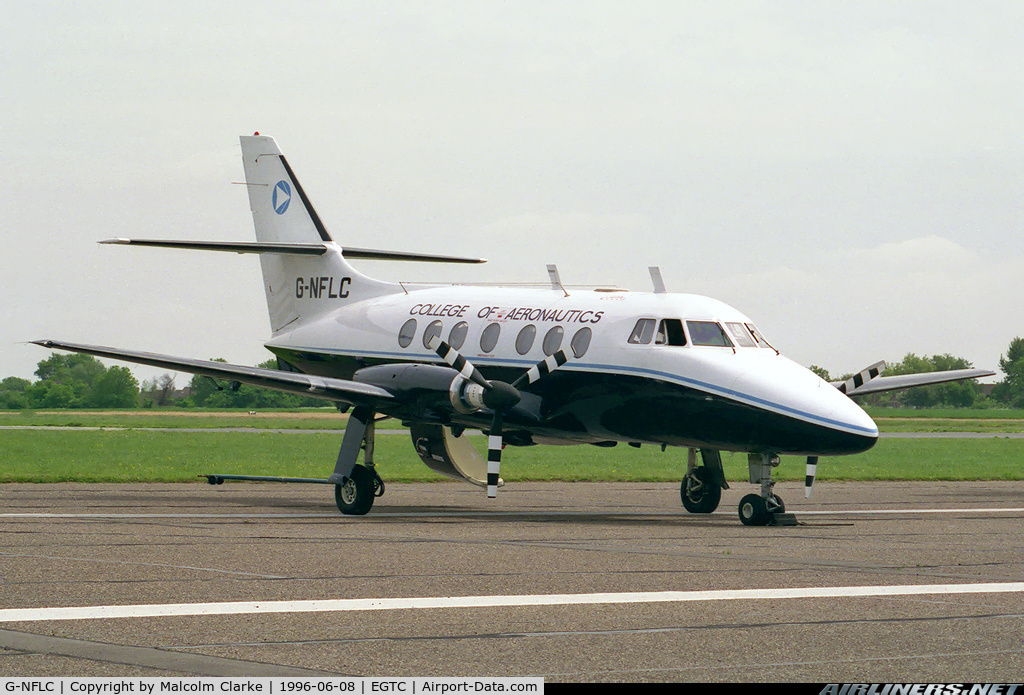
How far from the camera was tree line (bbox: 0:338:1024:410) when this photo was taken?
130 m

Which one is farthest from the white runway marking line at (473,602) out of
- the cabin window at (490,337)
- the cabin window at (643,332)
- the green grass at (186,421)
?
the green grass at (186,421)

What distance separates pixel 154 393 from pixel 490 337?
122m

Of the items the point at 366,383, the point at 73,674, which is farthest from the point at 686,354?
the point at 73,674

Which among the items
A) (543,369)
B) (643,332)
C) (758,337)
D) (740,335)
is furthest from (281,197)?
(758,337)

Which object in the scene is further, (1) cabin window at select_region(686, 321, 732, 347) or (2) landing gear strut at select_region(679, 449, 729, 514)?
(2) landing gear strut at select_region(679, 449, 729, 514)

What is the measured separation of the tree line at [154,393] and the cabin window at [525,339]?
10166 centimetres

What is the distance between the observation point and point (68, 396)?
432 feet

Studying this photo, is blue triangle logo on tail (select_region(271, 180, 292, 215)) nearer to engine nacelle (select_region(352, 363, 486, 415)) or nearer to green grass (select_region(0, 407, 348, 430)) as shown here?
engine nacelle (select_region(352, 363, 486, 415))

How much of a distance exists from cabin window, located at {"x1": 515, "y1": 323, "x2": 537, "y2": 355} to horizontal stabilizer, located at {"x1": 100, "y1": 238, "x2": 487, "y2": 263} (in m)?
6.29

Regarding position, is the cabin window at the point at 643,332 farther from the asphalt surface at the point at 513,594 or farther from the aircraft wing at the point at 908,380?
the aircraft wing at the point at 908,380

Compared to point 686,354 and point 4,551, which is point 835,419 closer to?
point 686,354

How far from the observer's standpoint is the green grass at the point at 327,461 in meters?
35.5

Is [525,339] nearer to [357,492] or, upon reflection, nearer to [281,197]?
[357,492]

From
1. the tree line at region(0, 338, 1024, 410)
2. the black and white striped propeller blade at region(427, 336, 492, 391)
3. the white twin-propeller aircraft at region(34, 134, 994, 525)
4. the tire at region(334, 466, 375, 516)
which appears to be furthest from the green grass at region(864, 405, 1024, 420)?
the black and white striped propeller blade at region(427, 336, 492, 391)
